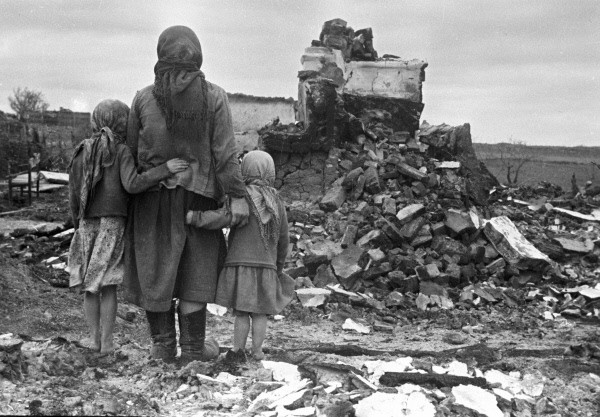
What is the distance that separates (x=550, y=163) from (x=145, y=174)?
47677 millimetres

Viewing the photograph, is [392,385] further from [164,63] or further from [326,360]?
[164,63]

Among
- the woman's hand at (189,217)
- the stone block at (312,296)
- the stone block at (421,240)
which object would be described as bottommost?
the stone block at (312,296)

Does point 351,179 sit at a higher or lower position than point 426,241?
higher

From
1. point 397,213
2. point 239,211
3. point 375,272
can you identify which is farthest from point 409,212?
point 239,211

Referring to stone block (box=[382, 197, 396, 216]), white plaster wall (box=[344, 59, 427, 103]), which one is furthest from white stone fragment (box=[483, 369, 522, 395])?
white plaster wall (box=[344, 59, 427, 103])

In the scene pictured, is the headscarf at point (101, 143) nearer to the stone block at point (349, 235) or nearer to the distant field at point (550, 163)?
the stone block at point (349, 235)

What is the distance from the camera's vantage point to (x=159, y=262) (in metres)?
4.79

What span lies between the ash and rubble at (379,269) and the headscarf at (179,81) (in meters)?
1.62

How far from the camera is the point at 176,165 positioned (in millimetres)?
4711

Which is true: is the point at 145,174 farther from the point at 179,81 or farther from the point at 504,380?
the point at 504,380

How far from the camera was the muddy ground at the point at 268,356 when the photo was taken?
4.15 m

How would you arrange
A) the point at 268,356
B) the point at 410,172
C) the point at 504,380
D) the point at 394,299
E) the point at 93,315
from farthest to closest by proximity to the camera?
the point at 410,172 → the point at 394,299 → the point at 268,356 → the point at 93,315 → the point at 504,380

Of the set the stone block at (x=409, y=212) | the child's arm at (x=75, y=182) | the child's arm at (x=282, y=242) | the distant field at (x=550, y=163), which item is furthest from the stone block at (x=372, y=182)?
the distant field at (x=550, y=163)

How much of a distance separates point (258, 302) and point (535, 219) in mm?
9795
